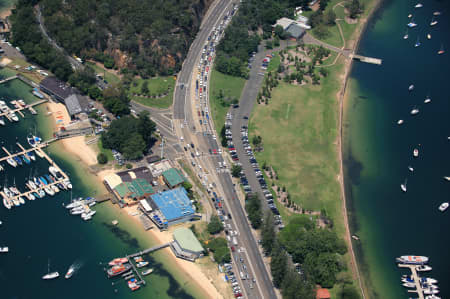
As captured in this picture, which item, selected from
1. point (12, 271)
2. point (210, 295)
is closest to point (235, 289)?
point (210, 295)

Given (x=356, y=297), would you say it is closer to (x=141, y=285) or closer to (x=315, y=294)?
(x=315, y=294)

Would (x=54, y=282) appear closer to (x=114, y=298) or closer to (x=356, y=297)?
(x=114, y=298)

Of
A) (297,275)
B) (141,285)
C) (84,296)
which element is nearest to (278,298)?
(297,275)

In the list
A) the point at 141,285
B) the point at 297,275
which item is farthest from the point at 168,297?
the point at 297,275

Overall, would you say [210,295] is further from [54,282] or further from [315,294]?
[54,282]

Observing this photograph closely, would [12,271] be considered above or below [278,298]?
above

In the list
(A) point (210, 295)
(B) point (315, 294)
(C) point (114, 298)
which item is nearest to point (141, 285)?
(C) point (114, 298)

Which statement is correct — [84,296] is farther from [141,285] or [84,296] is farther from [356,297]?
[356,297]
